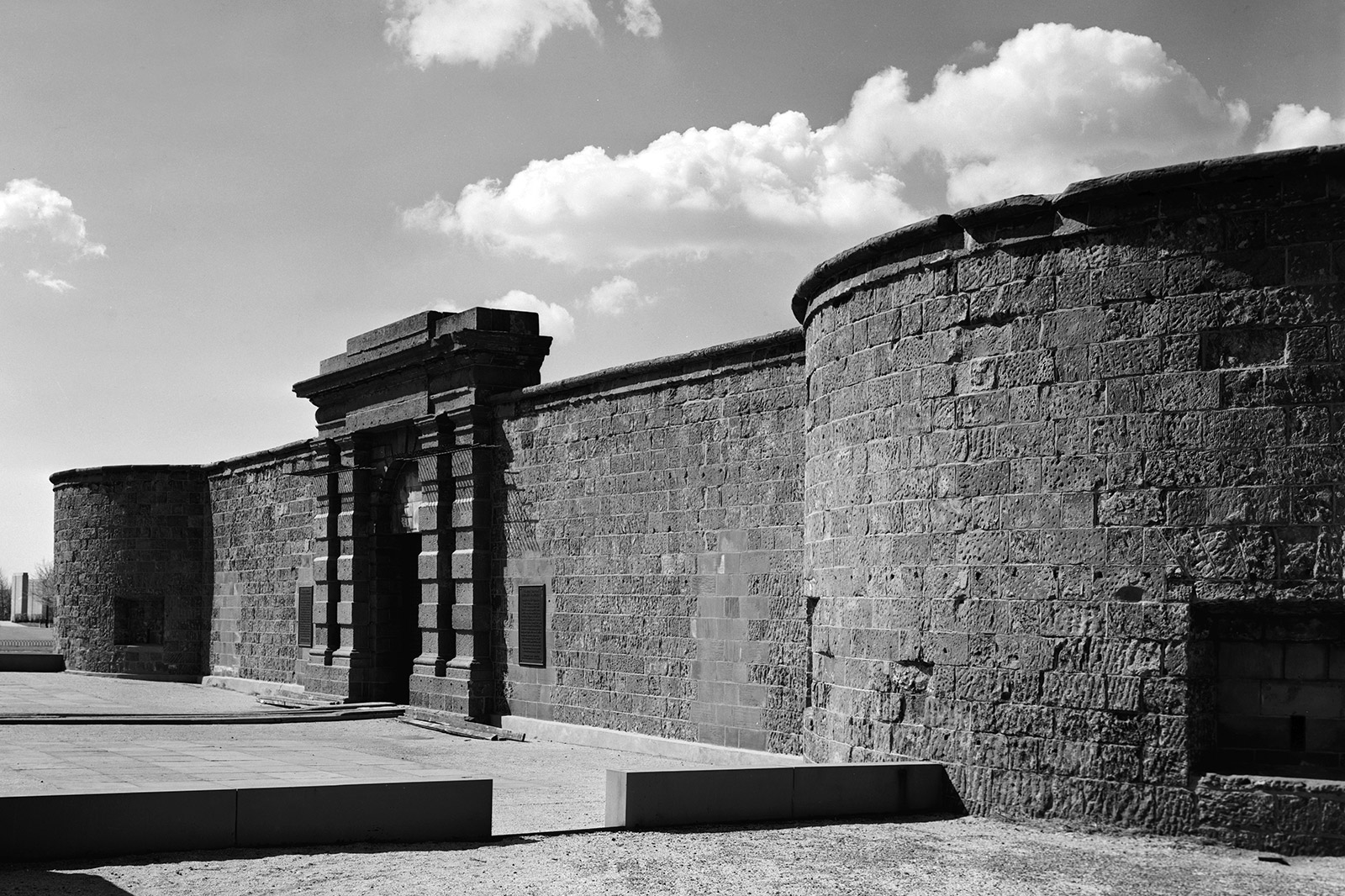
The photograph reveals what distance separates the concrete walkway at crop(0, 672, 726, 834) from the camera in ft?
28.9

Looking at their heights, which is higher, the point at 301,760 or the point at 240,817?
the point at 240,817

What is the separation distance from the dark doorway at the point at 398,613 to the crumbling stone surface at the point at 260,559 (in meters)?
1.78

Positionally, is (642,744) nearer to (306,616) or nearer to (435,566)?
(435,566)

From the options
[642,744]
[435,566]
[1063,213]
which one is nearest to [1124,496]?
[1063,213]

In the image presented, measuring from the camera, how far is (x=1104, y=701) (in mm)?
7688

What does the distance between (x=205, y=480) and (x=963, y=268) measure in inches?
741

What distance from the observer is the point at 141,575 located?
971 inches

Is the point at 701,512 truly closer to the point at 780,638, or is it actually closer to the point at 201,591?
the point at 780,638

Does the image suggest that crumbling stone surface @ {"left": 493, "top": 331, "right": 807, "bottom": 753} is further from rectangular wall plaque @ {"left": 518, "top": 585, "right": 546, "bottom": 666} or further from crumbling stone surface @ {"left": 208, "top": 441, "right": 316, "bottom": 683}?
crumbling stone surface @ {"left": 208, "top": 441, "right": 316, "bottom": 683}

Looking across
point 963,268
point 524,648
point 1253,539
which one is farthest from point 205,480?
point 1253,539

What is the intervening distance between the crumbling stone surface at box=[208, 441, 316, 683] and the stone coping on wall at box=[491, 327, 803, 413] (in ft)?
21.7

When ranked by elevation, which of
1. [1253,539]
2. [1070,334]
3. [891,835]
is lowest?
[891,835]

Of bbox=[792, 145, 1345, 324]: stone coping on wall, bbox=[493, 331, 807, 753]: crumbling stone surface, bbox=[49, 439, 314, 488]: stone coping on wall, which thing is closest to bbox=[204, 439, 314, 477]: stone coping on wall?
bbox=[49, 439, 314, 488]: stone coping on wall

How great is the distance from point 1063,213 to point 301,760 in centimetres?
714
